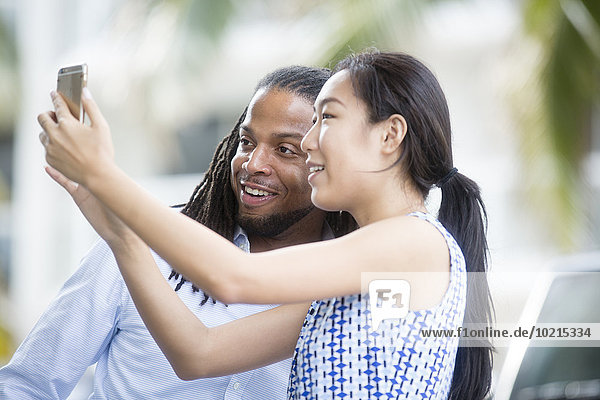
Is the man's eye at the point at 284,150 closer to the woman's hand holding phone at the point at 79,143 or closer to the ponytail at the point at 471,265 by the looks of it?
the ponytail at the point at 471,265

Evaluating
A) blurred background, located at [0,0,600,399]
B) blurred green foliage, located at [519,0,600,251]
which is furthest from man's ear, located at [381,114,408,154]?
blurred green foliage, located at [519,0,600,251]

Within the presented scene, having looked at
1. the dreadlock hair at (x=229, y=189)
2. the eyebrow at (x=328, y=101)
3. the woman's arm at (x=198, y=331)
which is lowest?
the woman's arm at (x=198, y=331)

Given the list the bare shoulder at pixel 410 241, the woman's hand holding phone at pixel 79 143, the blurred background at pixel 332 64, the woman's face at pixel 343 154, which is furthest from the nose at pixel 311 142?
the blurred background at pixel 332 64

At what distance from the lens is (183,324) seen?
7.72 feet

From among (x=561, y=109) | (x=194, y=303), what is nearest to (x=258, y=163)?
(x=194, y=303)

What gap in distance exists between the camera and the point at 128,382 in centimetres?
289

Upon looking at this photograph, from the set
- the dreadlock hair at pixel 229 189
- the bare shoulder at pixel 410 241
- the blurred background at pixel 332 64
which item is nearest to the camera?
the bare shoulder at pixel 410 241

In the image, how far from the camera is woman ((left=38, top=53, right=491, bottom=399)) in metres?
1.96

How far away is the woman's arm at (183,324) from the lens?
86.0 inches

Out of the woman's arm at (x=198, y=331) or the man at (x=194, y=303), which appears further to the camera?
the man at (x=194, y=303)

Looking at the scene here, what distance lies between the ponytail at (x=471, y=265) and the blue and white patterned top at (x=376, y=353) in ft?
0.88

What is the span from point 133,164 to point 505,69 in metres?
6.25

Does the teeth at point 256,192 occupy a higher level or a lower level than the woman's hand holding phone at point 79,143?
lower

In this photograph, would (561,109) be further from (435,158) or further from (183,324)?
(183,324)
